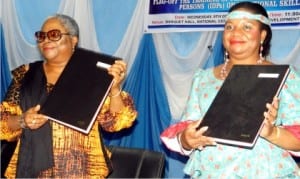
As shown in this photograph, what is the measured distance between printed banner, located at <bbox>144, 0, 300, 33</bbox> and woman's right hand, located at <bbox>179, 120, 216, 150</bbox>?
179 cm

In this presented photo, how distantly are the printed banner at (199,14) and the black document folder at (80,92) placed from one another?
5.53ft

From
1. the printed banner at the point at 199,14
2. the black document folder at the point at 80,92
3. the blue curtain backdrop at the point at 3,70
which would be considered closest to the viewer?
the black document folder at the point at 80,92

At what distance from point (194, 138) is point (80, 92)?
1.82 ft

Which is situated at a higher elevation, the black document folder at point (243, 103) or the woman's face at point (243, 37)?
the woman's face at point (243, 37)

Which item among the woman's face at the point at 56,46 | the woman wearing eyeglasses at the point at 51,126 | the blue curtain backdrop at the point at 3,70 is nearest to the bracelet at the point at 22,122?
the woman wearing eyeglasses at the point at 51,126

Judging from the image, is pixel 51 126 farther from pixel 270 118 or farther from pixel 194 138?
pixel 270 118

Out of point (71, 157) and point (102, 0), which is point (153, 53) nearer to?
point (102, 0)

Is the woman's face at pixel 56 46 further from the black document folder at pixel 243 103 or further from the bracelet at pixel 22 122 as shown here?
the black document folder at pixel 243 103

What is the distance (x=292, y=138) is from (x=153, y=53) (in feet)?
7.79

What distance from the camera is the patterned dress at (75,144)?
6.74ft

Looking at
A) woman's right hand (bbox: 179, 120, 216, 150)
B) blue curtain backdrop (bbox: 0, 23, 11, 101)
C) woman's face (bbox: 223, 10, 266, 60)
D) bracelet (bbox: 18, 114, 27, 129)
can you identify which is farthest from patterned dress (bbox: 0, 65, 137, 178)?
blue curtain backdrop (bbox: 0, 23, 11, 101)

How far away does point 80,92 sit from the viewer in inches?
76.7

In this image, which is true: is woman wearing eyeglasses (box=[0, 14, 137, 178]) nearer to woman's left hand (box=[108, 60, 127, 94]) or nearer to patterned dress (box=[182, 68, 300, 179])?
woman's left hand (box=[108, 60, 127, 94])

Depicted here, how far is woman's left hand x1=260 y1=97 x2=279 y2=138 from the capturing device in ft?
5.00
